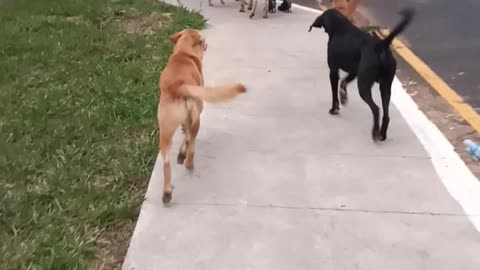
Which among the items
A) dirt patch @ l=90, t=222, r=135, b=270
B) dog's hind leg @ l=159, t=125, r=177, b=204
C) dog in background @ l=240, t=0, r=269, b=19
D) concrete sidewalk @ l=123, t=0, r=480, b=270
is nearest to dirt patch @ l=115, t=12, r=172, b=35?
dog in background @ l=240, t=0, r=269, b=19

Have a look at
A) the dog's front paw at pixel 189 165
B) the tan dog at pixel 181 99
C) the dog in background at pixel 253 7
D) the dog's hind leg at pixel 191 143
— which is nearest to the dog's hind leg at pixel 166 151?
the tan dog at pixel 181 99

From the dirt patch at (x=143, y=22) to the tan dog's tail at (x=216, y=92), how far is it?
452cm

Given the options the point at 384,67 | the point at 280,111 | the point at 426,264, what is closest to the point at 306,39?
the point at 280,111

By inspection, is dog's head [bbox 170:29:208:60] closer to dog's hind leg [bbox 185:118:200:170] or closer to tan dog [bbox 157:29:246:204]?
tan dog [bbox 157:29:246:204]

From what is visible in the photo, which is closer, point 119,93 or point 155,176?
point 155,176

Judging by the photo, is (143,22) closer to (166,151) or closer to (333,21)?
(333,21)

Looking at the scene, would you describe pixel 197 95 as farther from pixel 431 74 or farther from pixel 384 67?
pixel 431 74

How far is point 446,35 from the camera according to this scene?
9.63m

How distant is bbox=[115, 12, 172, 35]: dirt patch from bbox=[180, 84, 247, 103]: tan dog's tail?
4523 mm

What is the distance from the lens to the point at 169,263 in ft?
13.4

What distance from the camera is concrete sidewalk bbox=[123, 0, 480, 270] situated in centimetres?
416

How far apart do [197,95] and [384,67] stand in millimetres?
1723

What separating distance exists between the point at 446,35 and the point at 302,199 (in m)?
5.50

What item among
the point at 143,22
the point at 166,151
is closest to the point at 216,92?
the point at 166,151
